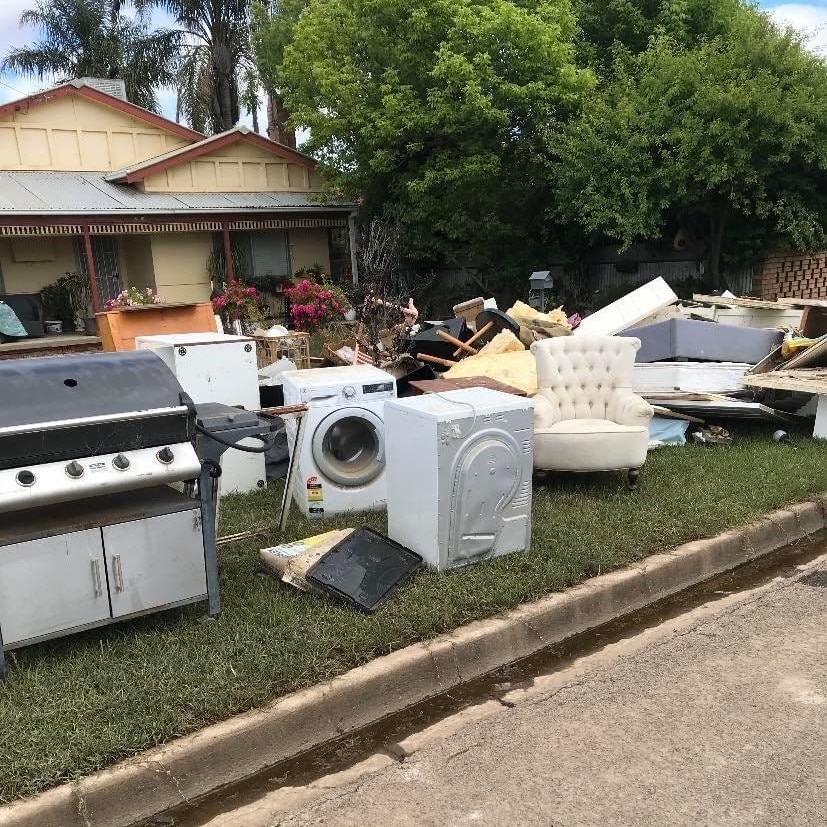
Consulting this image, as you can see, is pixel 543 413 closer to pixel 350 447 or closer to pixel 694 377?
pixel 350 447

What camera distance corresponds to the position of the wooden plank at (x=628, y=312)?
860 centimetres

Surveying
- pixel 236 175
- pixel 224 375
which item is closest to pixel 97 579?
pixel 224 375

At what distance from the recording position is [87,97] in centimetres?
1570

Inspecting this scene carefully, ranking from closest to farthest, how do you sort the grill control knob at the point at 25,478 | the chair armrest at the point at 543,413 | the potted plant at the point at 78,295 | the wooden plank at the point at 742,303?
the grill control knob at the point at 25,478 → the chair armrest at the point at 543,413 → the wooden plank at the point at 742,303 → the potted plant at the point at 78,295

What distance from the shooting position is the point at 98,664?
330 centimetres

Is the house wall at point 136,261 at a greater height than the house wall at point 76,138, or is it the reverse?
the house wall at point 76,138

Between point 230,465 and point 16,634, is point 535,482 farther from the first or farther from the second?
point 16,634

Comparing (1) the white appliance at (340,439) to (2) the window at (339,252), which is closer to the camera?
(1) the white appliance at (340,439)

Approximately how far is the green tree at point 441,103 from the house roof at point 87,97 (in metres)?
2.87

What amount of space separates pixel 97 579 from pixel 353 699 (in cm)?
125

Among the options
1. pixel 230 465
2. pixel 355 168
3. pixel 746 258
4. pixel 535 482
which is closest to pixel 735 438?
pixel 535 482

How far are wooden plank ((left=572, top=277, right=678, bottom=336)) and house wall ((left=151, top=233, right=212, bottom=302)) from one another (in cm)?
1066

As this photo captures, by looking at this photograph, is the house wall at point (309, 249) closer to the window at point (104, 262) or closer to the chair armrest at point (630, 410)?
the window at point (104, 262)

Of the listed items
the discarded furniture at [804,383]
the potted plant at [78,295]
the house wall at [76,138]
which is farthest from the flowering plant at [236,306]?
the discarded furniture at [804,383]
